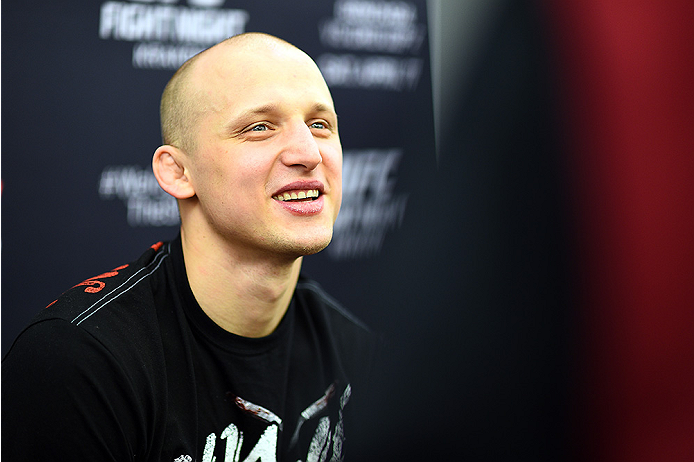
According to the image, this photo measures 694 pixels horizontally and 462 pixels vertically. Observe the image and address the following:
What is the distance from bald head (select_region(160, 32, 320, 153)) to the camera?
1047mm

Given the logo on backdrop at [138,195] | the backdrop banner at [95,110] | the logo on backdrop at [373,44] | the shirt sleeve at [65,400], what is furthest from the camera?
the logo on backdrop at [373,44]

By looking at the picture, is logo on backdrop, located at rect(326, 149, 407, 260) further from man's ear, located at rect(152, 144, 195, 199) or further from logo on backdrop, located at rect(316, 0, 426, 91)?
man's ear, located at rect(152, 144, 195, 199)

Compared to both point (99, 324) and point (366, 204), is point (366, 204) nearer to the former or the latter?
point (366, 204)

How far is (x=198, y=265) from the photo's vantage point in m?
1.05

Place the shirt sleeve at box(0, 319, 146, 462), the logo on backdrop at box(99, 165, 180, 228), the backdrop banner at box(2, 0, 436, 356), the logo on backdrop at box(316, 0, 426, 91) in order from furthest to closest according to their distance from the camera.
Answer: the logo on backdrop at box(316, 0, 426, 91) → the logo on backdrop at box(99, 165, 180, 228) → the backdrop banner at box(2, 0, 436, 356) → the shirt sleeve at box(0, 319, 146, 462)

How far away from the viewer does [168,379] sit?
938 millimetres

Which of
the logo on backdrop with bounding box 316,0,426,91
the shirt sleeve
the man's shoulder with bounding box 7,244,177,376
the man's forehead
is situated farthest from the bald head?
the logo on backdrop with bounding box 316,0,426,91

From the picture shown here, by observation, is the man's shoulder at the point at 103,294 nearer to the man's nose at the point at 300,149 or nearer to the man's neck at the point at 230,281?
the man's neck at the point at 230,281

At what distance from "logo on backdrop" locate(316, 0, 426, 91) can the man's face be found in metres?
0.81

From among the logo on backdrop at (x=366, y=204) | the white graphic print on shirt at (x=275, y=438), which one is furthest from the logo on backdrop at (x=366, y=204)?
the white graphic print on shirt at (x=275, y=438)

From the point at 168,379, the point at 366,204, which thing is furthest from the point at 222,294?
the point at 366,204

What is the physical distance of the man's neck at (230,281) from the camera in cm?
104

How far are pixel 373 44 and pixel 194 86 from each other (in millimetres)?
974

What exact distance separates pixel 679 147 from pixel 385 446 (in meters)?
1.37
